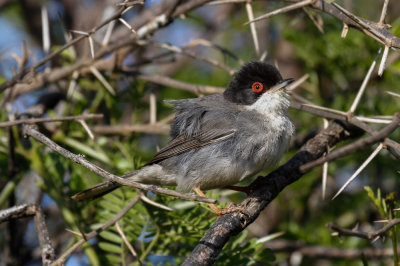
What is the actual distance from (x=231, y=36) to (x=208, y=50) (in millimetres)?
934

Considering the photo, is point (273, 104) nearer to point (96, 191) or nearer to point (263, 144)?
point (263, 144)

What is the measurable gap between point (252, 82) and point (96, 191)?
1.68 m

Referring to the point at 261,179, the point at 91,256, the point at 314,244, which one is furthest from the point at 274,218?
the point at 91,256

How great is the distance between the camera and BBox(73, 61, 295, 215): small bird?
149 inches

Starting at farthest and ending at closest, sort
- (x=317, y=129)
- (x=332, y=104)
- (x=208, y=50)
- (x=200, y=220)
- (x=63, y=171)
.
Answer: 1. (x=208, y=50)
2. (x=332, y=104)
3. (x=317, y=129)
4. (x=63, y=171)
5. (x=200, y=220)

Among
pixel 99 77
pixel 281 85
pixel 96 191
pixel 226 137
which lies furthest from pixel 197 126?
pixel 96 191

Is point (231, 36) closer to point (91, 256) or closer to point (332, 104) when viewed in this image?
point (332, 104)

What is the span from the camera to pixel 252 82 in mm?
4273

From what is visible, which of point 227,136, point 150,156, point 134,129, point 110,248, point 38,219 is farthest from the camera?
point 150,156

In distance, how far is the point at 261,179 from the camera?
361cm

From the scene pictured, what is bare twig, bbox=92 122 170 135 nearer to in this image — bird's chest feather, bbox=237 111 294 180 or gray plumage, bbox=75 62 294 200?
gray plumage, bbox=75 62 294 200

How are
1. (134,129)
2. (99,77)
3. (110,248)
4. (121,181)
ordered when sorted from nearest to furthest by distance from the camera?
(121,181) → (110,248) → (99,77) → (134,129)

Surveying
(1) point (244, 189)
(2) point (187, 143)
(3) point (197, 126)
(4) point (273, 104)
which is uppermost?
(4) point (273, 104)

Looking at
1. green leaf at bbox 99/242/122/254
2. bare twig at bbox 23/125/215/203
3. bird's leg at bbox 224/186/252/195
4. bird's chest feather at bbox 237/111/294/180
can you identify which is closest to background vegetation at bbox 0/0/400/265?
green leaf at bbox 99/242/122/254
